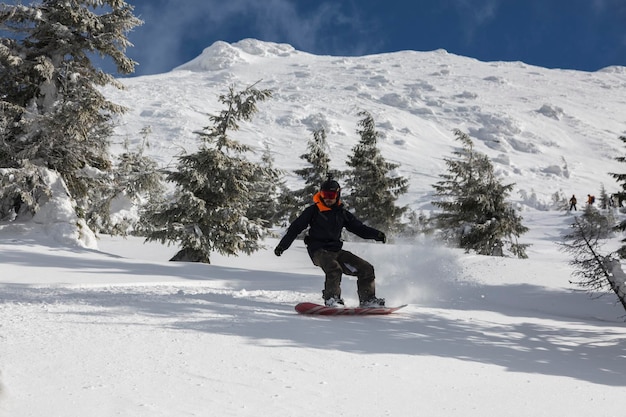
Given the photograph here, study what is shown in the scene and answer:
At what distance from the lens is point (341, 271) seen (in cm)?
695

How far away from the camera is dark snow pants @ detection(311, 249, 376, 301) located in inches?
269

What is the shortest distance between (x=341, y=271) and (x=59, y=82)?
12.9 meters

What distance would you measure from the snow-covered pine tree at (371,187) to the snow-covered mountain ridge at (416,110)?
31443mm

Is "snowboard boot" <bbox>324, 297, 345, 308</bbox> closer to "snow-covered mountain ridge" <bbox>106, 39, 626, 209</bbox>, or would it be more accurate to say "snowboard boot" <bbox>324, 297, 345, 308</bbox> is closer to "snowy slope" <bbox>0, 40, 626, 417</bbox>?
"snowy slope" <bbox>0, 40, 626, 417</bbox>

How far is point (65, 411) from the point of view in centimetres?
279

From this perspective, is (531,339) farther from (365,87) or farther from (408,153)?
(365,87)

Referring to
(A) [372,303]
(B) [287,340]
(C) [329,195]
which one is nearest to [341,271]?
(A) [372,303]

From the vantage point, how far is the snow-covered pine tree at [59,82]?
14.1 meters

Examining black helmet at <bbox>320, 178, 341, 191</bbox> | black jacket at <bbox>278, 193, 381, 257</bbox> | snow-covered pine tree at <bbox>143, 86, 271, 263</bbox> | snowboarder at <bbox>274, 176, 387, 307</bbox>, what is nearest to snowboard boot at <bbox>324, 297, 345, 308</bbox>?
snowboarder at <bbox>274, 176, 387, 307</bbox>

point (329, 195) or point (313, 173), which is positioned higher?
point (313, 173)

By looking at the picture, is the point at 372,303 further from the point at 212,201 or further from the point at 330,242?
the point at 212,201

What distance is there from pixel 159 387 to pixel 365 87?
153183 mm

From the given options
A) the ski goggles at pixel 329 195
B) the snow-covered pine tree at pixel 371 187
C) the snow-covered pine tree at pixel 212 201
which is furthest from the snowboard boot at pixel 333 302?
the snow-covered pine tree at pixel 371 187

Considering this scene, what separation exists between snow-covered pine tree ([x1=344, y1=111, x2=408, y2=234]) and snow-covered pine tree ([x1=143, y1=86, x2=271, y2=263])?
1544 cm
